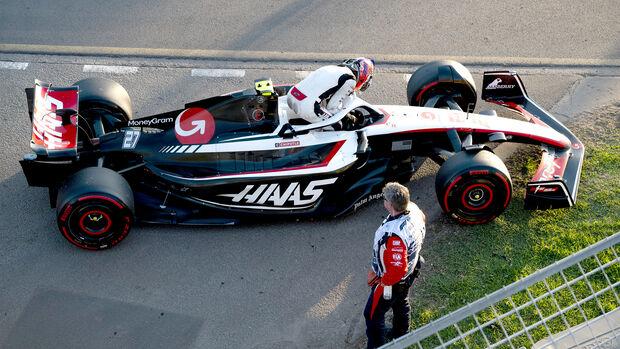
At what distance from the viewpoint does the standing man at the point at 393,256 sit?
4.63 m

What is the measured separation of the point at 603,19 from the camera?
9789 millimetres

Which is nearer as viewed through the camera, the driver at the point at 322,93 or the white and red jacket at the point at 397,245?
the white and red jacket at the point at 397,245

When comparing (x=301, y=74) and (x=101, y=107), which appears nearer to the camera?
(x=101, y=107)

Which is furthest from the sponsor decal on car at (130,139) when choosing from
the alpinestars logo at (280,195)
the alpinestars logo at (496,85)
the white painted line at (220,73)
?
the alpinestars logo at (496,85)

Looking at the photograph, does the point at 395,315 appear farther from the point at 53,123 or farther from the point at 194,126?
the point at 53,123

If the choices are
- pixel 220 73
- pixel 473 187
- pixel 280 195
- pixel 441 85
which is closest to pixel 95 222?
pixel 280 195

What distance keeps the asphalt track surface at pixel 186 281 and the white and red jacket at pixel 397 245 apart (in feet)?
3.56

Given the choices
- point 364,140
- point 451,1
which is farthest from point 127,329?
point 451,1

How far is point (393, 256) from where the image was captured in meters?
4.64

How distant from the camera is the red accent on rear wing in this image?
20.3 ft

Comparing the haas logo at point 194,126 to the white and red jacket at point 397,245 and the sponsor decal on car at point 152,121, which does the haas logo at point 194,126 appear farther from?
the white and red jacket at point 397,245

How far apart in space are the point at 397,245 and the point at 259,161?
2281 mm

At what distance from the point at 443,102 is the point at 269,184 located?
2542 millimetres

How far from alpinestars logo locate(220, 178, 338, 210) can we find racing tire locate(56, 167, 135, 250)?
106 centimetres
